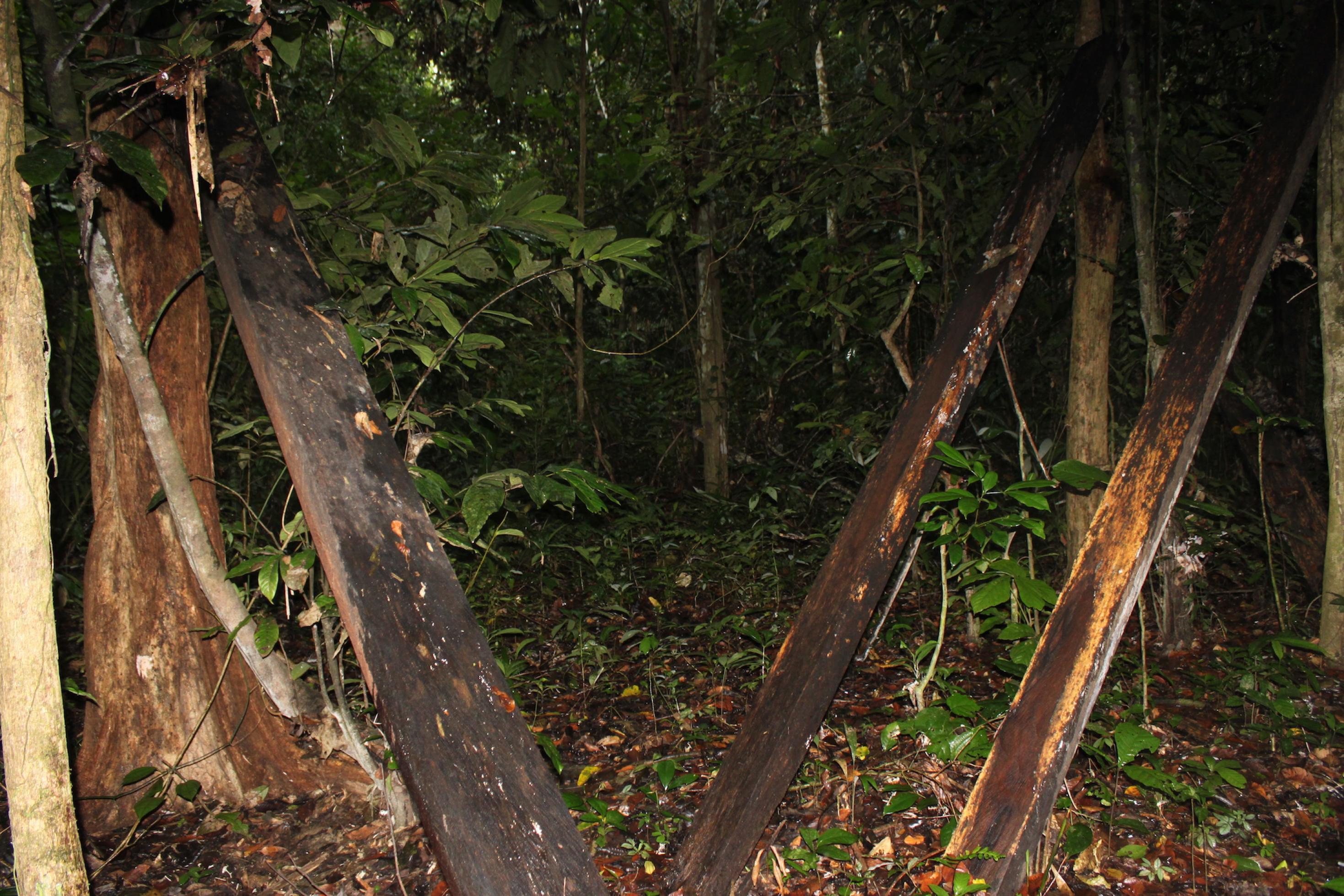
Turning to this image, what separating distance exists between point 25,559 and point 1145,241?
3.41 metres

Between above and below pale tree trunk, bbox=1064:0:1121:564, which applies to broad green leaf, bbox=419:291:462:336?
above

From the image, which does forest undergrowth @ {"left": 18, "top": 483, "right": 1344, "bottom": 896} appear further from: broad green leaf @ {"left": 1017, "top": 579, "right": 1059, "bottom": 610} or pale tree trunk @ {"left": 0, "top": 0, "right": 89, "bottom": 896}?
pale tree trunk @ {"left": 0, "top": 0, "right": 89, "bottom": 896}

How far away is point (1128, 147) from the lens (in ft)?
9.91

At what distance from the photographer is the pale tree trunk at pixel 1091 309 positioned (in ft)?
9.96

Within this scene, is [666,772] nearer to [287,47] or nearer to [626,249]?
[626,249]

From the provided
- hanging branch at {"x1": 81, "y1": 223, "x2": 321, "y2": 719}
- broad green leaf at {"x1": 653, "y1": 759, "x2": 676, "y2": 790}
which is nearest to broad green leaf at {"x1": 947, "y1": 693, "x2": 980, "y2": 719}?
broad green leaf at {"x1": 653, "y1": 759, "x2": 676, "y2": 790}

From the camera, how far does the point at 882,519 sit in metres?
2.22

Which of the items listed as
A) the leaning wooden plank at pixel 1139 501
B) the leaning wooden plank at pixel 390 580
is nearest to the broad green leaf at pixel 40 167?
the leaning wooden plank at pixel 390 580

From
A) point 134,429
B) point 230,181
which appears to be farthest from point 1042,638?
point 134,429

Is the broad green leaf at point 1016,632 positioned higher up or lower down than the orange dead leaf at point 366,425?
lower down

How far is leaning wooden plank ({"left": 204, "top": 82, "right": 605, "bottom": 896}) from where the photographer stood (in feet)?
4.68

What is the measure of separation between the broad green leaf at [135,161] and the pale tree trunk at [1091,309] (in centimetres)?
291

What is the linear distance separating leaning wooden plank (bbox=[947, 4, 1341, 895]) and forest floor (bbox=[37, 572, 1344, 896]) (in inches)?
8.5

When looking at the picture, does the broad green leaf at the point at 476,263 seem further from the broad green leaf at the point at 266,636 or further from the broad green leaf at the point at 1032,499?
the broad green leaf at the point at 1032,499
